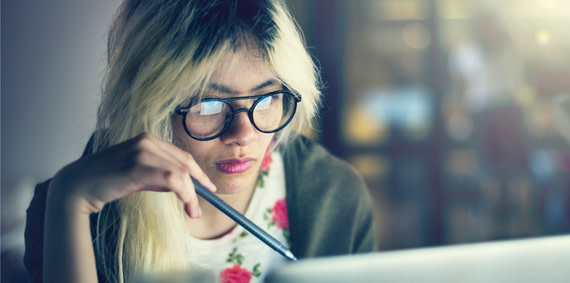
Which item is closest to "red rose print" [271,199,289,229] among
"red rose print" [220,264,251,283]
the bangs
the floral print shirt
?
the floral print shirt

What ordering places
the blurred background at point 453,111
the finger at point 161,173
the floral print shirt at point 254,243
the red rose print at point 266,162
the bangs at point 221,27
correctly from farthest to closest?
the blurred background at point 453,111 → the red rose print at point 266,162 → the floral print shirt at point 254,243 → the bangs at point 221,27 → the finger at point 161,173

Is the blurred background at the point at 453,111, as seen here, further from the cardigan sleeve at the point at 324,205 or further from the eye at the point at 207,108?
the eye at the point at 207,108

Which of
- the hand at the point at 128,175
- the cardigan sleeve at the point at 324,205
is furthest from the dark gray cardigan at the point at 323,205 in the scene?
the hand at the point at 128,175

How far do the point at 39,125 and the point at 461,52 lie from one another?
2.10 metres

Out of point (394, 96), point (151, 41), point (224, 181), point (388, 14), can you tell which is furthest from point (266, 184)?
point (388, 14)

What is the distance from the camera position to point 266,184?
1027 millimetres

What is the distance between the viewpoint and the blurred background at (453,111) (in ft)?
7.89

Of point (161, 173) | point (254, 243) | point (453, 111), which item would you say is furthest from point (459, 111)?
point (161, 173)

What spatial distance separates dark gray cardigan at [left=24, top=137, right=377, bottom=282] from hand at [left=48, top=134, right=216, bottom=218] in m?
0.40

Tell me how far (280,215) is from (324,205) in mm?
103

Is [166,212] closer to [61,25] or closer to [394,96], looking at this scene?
[61,25]

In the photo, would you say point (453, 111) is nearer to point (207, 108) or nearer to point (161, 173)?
point (207, 108)

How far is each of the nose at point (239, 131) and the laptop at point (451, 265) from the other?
367 millimetres

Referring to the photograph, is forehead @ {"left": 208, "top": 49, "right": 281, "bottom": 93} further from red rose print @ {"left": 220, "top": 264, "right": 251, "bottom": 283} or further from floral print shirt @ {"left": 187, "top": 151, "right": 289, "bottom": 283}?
red rose print @ {"left": 220, "top": 264, "right": 251, "bottom": 283}
